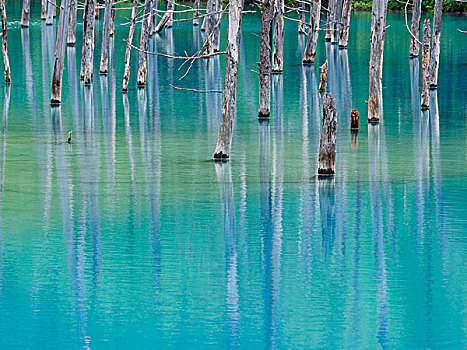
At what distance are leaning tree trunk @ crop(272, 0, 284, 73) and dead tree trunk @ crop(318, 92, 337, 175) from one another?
466 inches

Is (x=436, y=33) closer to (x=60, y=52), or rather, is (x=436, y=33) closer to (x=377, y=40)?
(x=377, y=40)

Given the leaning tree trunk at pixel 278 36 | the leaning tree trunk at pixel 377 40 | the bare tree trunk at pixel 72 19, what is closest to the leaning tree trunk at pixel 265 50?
the leaning tree trunk at pixel 377 40

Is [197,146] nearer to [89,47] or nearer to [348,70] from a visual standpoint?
[89,47]

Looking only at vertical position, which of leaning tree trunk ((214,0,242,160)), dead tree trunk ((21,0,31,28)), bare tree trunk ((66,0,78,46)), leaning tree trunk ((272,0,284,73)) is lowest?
leaning tree trunk ((214,0,242,160))

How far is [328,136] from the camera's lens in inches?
673

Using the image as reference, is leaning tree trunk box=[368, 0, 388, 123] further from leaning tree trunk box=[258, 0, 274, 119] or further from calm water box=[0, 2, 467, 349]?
leaning tree trunk box=[258, 0, 274, 119]

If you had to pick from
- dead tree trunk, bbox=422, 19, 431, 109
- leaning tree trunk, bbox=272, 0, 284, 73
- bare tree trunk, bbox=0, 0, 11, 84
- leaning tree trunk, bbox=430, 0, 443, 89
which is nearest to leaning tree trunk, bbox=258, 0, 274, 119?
dead tree trunk, bbox=422, 19, 431, 109

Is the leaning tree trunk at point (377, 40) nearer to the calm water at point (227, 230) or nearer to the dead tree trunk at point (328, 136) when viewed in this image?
the calm water at point (227, 230)

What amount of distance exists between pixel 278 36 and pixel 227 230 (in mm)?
18918

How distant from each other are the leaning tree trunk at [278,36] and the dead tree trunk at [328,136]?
38.8 feet

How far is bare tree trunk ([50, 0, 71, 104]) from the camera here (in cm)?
2587

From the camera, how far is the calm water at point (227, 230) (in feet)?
34.2

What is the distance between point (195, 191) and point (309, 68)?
2274cm

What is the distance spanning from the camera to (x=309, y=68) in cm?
3869
